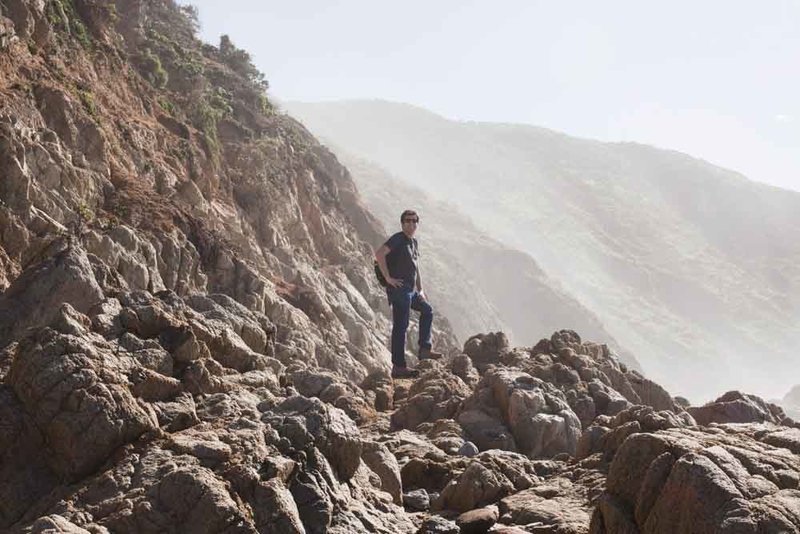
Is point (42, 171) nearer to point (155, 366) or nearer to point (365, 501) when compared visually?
point (155, 366)

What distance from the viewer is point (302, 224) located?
99.6 feet

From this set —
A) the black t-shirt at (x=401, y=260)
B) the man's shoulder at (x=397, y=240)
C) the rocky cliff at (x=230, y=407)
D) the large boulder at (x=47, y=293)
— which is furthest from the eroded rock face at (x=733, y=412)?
the large boulder at (x=47, y=293)

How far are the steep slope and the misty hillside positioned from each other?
34.0 feet

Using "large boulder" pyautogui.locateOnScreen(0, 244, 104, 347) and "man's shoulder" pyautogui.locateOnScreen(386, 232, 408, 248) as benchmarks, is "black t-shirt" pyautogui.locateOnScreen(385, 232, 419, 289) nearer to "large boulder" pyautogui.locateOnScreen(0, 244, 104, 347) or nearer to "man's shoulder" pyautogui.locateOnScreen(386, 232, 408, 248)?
"man's shoulder" pyautogui.locateOnScreen(386, 232, 408, 248)

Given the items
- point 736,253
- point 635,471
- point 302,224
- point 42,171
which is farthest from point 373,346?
point 736,253

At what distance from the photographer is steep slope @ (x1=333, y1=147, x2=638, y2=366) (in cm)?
5716

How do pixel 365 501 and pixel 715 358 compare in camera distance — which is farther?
pixel 715 358

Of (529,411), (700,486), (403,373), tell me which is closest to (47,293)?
(529,411)

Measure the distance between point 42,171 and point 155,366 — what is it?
10946 mm

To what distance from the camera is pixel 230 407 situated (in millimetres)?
6418

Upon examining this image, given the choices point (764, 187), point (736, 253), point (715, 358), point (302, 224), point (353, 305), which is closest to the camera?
point (353, 305)

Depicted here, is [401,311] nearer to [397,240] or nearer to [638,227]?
[397,240]

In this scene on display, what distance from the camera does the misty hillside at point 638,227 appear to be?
85312 mm

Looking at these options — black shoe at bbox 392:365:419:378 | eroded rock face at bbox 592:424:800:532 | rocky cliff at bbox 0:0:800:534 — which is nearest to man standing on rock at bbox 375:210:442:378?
black shoe at bbox 392:365:419:378
